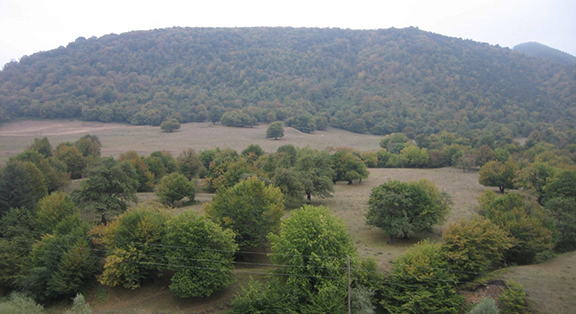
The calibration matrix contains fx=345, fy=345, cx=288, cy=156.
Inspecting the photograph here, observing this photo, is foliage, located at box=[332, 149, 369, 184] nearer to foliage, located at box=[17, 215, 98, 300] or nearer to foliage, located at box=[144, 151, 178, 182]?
foliage, located at box=[144, 151, 178, 182]

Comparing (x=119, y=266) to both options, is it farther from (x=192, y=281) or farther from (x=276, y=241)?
(x=276, y=241)

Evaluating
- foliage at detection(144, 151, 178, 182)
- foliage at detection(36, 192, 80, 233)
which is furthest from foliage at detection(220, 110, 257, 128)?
foliage at detection(36, 192, 80, 233)

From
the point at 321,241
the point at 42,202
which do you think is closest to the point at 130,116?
the point at 42,202

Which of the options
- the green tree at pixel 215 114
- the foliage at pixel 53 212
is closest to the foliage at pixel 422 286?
the foliage at pixel 53 212

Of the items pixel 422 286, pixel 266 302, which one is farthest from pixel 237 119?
pixel 422 286

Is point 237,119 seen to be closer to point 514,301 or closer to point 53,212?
point 53,212

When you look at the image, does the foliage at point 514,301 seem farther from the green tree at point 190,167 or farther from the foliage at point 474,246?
the green tree at point 190,167
